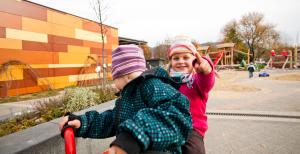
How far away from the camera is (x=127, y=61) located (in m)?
1.45

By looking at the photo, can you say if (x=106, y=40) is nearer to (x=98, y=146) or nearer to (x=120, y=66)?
(x=98, y=146)

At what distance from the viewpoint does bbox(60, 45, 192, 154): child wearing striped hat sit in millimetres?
1043

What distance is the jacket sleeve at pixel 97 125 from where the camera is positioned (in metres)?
1.58

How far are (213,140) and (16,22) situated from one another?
11.1m

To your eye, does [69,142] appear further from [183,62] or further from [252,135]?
[252,135]

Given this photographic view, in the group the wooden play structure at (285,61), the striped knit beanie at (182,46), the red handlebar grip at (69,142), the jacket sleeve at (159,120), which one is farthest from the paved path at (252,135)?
the wooden play structure at (285,61)

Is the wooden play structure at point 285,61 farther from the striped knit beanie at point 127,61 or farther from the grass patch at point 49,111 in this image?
the striped knit beanie at point 127,61

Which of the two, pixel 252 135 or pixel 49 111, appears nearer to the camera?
pixel 49 111

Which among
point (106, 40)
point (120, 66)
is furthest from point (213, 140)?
point (106, 40)

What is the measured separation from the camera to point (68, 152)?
1.17 m

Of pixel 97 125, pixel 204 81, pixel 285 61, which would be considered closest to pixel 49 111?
pixel 97 125

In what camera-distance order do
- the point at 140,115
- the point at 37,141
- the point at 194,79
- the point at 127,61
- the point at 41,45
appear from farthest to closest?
the point at 41,45, the point at 37,141, the point at 194,79, the point at 127,61, the point at 140,115

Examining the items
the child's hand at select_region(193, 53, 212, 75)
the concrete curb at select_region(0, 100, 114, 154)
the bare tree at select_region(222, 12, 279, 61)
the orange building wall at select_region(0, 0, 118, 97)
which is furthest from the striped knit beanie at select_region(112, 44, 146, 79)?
the bare tree at select_region(222, 12, 279, 61)

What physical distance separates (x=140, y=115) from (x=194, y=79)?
938mm
